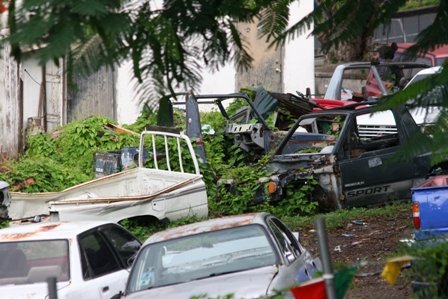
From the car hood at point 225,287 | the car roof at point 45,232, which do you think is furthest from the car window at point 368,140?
the car hood at point 225,287

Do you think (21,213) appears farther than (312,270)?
Yes

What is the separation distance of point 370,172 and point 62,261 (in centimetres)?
558

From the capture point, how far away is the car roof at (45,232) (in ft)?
21.8

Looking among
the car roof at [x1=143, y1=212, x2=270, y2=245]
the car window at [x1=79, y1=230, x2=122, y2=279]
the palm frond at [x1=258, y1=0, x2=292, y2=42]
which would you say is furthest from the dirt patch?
the palm frond at [x1=258, y1=0, x2=292, y2=42]

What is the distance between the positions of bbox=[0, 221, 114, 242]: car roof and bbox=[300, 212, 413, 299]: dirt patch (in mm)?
2620

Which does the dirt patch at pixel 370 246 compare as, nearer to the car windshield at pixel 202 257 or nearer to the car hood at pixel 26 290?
the car windshield at pixel 202 257

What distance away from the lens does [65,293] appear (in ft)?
19.8

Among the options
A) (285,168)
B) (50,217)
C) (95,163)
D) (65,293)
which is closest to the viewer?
(65,293)

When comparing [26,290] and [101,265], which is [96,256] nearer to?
[101,265]

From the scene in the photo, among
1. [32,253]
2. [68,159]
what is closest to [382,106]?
→ [32,253]

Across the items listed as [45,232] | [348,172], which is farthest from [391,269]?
[348,172]

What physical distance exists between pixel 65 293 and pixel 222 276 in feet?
4.52

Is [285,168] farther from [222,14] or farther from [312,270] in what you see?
[222,14]

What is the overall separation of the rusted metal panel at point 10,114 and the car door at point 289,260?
8754 millimetres
